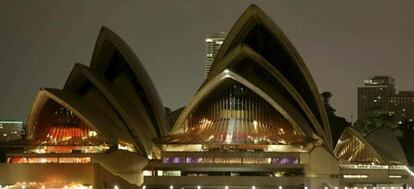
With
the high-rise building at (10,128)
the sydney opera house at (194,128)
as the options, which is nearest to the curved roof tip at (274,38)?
the sydney opera house at (194,128)

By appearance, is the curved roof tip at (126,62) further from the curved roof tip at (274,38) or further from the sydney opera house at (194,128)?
the curved roof tip at (274,38)

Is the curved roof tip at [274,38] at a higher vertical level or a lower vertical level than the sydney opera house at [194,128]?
higher

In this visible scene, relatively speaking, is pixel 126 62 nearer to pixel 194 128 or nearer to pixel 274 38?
pixel 194 128

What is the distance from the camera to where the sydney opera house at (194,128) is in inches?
2296

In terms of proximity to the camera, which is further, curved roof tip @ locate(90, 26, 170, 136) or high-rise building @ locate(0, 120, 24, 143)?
high-rise building @ locate(0, 120, 24, 143)

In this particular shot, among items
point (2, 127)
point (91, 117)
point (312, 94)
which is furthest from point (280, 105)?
point (2, 127)

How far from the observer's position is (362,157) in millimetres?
68188

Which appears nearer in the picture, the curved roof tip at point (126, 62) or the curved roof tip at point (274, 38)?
the curved roof tip at point (274, 38)

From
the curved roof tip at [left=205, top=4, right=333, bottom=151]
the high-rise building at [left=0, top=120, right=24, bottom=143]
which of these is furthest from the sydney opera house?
the high-rise building at [left=0, top=120, right=24, bottom=143]

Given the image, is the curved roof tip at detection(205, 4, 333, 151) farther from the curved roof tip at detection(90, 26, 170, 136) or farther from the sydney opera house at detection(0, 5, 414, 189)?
the curved roof tip at detection(90, 26, 170, 136)

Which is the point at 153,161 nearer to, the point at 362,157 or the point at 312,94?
the point at 312,94

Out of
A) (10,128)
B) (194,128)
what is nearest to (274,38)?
(194,128)

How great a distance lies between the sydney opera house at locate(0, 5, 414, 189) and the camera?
5831 centimetres

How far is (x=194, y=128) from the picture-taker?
61406 millimetres
